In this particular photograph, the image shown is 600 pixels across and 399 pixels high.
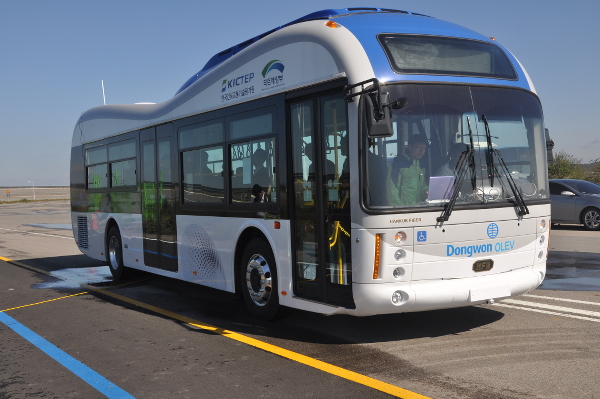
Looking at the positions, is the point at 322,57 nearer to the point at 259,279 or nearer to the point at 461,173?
the point at 461,173

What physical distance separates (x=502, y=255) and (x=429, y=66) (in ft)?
6.65

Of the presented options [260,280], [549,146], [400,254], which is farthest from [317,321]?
[549,146]

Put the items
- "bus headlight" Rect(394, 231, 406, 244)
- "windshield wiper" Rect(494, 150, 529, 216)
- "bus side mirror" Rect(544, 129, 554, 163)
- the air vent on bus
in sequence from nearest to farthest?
1. "bus headlight" Rect(394, 231, 406, 244)
2. "windshield wiper" Rect(494, 150, 529, 216)
3. "bus side mirror" Rect(544, 129, 554, 163)
4. the air vent on bus

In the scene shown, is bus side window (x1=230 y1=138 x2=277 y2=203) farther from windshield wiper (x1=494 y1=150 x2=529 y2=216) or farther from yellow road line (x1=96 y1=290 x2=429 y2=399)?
windshield wiper (x1=494 y1=150 x2=529 y2=216)

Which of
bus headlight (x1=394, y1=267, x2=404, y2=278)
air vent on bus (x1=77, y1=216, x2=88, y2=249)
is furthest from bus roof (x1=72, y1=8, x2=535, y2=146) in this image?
air vent on bus (x1=77, y1=216, x2=88, y2=249)

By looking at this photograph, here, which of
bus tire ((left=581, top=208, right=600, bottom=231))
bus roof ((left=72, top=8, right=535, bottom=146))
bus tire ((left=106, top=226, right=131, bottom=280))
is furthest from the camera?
bus tire ((left=581, top=208, right=600, bottom=231))

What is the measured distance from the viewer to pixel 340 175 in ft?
21.1

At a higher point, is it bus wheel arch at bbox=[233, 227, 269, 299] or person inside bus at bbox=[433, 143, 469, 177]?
person inside bus at bbox=[433, 143, 469, 177]

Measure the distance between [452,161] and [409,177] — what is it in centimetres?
49

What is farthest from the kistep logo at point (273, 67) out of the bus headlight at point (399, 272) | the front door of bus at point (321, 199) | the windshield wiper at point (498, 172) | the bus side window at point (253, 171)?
the bus headlight at point (399, 272)

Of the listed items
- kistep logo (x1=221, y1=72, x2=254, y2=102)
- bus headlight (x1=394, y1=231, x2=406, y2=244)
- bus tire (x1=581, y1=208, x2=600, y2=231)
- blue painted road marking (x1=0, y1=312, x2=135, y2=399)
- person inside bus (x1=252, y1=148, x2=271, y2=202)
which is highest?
kistep logo (x1=221, y1=72, x2=254, y2=102)

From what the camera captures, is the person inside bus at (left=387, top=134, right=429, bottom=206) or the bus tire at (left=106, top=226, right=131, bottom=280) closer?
the person inside bus at (left=387, top=134, right=429, bottom=206)

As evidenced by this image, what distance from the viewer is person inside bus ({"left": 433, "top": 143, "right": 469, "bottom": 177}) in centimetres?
629

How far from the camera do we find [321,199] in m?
6.71
